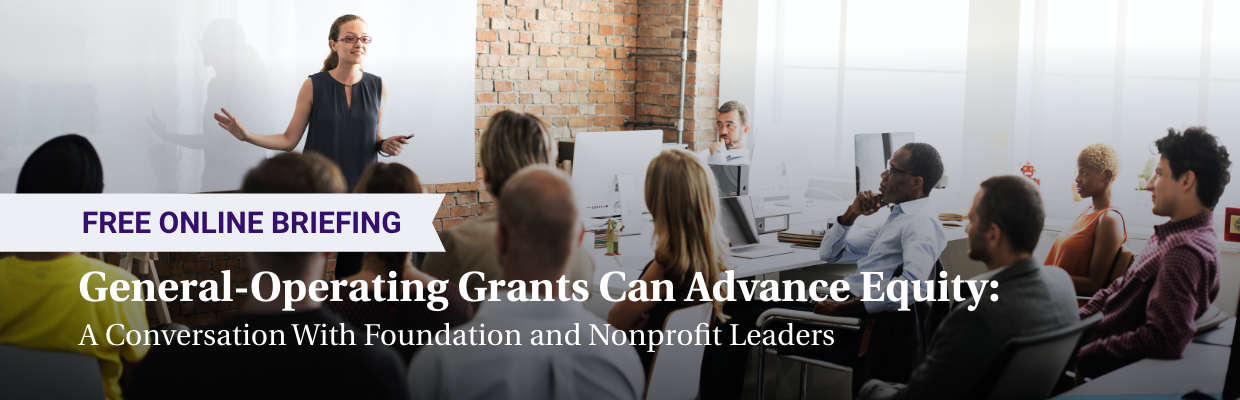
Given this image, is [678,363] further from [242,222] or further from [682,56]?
[682,56]

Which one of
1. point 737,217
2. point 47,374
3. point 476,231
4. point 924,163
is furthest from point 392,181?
point 737,217

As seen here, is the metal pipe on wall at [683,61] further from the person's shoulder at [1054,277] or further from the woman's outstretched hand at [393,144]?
the person's shoulder at [1054,277]

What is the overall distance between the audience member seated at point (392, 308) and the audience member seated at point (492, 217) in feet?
0.43

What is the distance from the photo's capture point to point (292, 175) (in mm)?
1671

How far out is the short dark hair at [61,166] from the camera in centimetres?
199

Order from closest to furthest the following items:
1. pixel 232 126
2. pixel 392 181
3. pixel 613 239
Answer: pixel 392 181
pixel 613 239
pixel 232 126

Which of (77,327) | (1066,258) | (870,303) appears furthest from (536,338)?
(1066,258)

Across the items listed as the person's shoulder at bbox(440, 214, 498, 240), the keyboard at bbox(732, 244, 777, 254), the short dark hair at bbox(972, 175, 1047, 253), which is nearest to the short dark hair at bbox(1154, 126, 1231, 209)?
the short dark hair at bbox(972, 175, 1047, 253)

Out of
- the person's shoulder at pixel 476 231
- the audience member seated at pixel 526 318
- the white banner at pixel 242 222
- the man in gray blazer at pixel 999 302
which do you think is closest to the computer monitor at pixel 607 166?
the white banner at pixel 242 222

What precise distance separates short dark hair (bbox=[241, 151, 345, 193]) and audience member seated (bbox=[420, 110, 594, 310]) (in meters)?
0.55

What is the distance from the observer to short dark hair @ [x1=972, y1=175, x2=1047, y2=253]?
2057 mm

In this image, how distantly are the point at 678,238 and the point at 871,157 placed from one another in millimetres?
2206

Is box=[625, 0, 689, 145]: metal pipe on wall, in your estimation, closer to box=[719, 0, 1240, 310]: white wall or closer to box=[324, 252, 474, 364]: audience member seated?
box=[719, 0, 1240, 310]: white wall

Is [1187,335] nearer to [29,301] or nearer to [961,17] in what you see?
[29,301]
